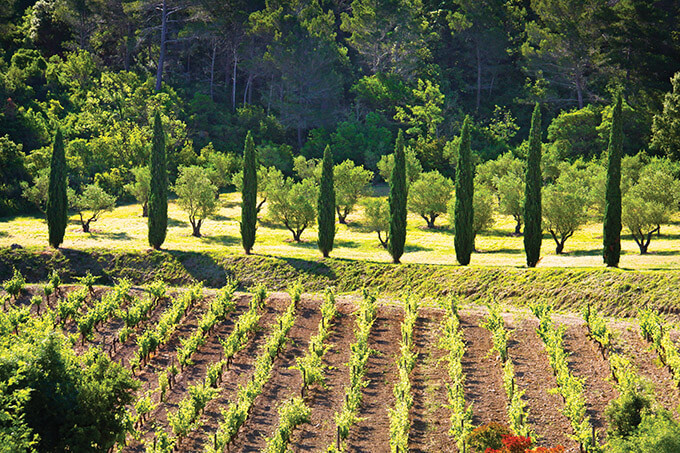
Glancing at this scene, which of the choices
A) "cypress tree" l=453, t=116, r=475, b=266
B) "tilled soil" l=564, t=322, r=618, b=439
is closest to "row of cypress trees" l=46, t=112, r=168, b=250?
"cypress tree" l=453, t=116, r=475, b=266

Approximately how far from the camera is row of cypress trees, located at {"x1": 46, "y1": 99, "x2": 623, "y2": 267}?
40.2 meters

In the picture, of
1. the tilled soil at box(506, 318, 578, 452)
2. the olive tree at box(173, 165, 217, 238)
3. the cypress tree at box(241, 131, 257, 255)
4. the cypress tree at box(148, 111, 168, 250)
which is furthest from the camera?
the olive tree at box(173, 165, 217, 238)

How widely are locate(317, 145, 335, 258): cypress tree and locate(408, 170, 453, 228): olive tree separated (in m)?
19.4

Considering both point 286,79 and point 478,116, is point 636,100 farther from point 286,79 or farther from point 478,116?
point 286,79

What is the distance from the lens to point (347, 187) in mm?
66875

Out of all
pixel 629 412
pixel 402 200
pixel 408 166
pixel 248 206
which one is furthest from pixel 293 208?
pixel 629 412

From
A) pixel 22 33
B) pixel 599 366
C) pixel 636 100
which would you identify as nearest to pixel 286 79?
pixel 22 33

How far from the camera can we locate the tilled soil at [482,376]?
2622 centimetres

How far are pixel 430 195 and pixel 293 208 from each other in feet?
44.1

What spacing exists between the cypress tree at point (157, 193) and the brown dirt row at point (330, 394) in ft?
55.0

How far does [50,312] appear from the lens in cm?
3438

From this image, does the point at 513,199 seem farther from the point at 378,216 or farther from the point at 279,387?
the point at 279,387

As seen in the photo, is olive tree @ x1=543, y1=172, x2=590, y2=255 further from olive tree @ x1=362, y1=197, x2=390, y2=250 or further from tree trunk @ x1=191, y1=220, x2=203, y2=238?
tree trunk @ x1=191, y1=220, x2=203, y2=238

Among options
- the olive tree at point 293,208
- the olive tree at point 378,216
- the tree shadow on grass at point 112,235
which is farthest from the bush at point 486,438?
the tree shadow on grass at point 112,235
